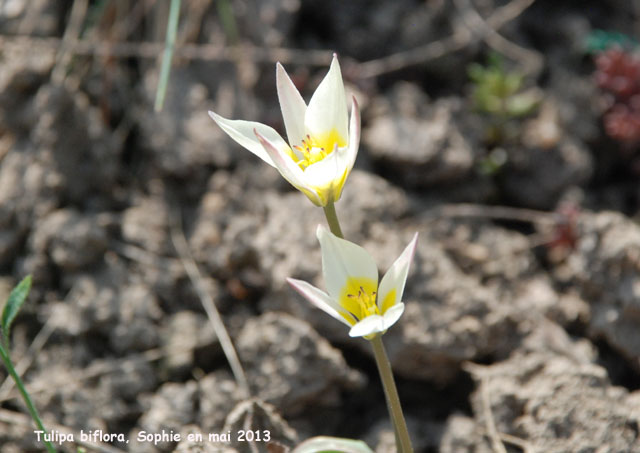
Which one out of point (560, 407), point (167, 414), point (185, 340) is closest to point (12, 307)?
point (167, 414)

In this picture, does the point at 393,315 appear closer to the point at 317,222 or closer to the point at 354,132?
the point at 354,132

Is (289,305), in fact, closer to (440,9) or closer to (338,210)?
(338,210)

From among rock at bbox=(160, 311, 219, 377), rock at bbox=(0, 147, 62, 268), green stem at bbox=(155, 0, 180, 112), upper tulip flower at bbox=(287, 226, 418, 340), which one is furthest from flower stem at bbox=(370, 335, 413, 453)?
rock at bbox=(0, 147, 62, 268)

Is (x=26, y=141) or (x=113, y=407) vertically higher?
(x=26, y=141)

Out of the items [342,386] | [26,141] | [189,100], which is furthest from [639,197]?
[26,141]

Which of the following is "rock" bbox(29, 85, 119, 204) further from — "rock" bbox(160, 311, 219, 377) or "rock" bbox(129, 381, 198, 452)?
Answer: "rock" bbox(129, 381, 198, 452)
